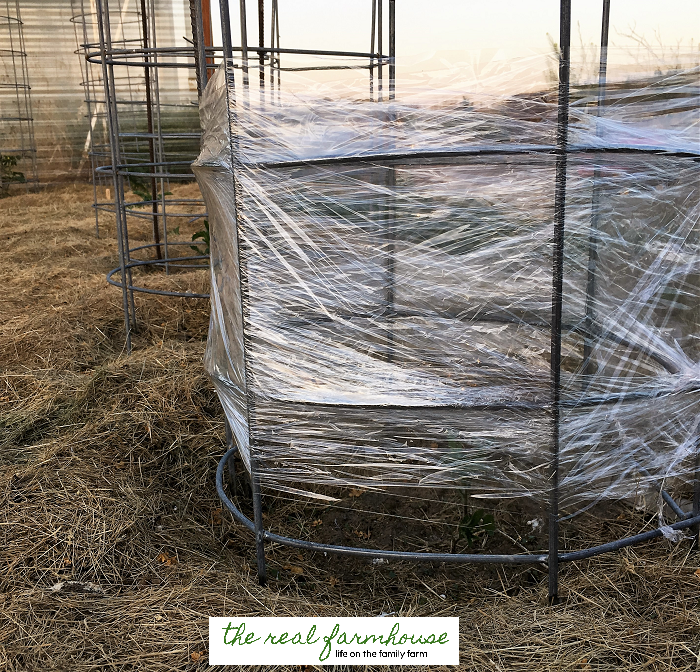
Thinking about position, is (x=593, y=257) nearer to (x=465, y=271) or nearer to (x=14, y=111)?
(x=465, y=271)

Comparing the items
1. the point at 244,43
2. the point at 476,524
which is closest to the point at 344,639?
the point at 476,524

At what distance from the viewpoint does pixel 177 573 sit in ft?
7.49

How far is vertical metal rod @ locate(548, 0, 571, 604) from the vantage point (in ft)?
5.84

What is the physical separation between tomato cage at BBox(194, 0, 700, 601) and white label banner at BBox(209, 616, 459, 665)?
201mm

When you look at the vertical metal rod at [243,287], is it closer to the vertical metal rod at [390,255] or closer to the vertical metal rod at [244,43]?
the vertical metal rod at [244,43]

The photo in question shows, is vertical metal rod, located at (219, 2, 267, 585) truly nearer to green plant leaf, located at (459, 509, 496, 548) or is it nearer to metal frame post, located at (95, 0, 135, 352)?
green plant leaf, located at (459, 509, 496, 548)

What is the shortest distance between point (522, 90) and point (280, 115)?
68 cm

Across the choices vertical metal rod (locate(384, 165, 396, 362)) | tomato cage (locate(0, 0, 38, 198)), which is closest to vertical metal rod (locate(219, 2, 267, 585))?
vertical metal rod (locate(384, 165, 396, 362))

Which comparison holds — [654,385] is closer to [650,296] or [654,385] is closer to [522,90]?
[650,296]

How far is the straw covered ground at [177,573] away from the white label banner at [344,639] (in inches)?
2.0

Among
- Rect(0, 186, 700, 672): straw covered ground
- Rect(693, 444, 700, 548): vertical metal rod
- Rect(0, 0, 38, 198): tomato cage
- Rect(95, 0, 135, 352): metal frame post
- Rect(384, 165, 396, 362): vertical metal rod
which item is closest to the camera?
Rect(0, 186, 700, 672): straw covered ground

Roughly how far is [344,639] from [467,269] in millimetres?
1123

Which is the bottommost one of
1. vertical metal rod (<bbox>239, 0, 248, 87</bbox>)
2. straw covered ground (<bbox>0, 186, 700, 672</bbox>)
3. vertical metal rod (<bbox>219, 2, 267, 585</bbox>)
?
straw covered ground (<bbox>0, 186, 700, 672</bbox>)

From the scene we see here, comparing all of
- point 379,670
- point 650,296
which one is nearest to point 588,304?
point 650,296
